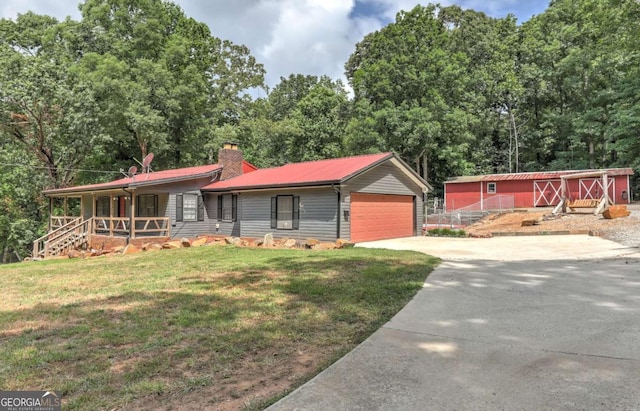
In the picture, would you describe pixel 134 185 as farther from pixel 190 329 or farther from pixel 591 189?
pixel 591 189

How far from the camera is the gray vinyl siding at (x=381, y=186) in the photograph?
14508 millimetres

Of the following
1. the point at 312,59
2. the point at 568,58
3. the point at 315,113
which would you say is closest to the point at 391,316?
the point at 315,113

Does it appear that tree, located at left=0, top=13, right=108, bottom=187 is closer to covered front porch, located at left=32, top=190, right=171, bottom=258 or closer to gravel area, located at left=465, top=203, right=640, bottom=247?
covered front porch, located at left=32, top=190, right=171, bottom=258

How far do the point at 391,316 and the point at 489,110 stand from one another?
38.4 metres

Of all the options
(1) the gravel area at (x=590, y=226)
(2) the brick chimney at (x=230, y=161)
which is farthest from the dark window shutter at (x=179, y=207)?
(1) the gravel area at (x=590, y=226)

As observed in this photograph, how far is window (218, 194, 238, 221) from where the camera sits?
18109mm

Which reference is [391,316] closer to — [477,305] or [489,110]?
[477,305]

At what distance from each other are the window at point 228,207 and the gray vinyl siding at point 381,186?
6.10 m

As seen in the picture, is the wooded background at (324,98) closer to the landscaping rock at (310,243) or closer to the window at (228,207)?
the window at (228,207)

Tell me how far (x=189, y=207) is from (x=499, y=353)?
56.5 feet

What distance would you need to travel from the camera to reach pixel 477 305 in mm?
5094

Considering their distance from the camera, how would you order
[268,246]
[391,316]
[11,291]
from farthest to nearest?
[268,246], [11,291], [391,316]

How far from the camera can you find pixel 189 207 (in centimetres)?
1859

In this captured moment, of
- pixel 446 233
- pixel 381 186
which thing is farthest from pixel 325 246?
pixel 446 233
